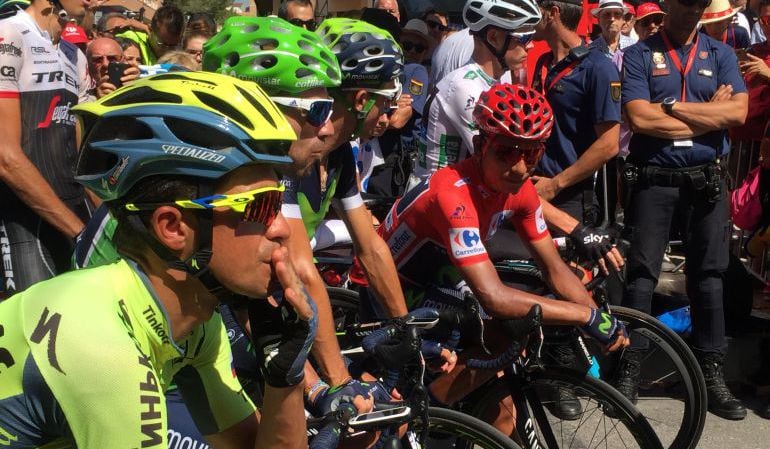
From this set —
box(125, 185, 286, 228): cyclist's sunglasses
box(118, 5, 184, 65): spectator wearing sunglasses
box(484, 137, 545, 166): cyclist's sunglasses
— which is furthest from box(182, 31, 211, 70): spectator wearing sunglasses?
box(125, 185, 286, 228): cyclist's sunglasses

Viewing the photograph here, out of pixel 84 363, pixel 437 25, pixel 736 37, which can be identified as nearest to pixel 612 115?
pixel 736 37

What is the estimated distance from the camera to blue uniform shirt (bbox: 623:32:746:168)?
18.4 ft

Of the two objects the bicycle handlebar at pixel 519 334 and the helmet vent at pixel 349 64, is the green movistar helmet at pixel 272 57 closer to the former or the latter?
the helmet vent at pixel 349 64

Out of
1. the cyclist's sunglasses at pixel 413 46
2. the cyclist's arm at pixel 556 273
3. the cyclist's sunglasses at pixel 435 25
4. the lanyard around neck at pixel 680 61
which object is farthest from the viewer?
the cyclist's sunglasses at pixel 435 25

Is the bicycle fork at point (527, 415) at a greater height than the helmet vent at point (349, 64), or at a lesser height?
lesser

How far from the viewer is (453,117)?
5.07 metres

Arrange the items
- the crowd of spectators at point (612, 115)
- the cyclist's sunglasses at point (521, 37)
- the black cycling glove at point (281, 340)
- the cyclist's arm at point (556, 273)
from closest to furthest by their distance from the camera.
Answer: the black cycling glove at point (281, 340) < the cyclist's arm at point (556, 273) < the crowd of spectators at point (612, 115) < the cyclist's sunglasses at point (521, 37)

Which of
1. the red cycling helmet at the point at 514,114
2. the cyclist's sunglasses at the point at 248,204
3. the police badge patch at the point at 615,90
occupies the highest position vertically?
the cyclist's sunglasses at the point at 248,204

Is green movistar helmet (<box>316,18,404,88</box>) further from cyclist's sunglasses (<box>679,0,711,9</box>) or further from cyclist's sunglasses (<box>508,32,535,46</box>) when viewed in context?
cyclist's sunglasses (<box>679,0,711,9</box>)

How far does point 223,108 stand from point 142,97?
0.18 metres

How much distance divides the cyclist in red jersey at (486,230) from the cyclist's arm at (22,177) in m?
1.42

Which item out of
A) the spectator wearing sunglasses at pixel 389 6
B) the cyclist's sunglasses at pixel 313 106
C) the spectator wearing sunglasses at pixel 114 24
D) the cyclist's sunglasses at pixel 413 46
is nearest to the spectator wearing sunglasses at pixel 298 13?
the cyclist's sunglasses at pixel 413 46

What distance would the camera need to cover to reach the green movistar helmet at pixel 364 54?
3.67m

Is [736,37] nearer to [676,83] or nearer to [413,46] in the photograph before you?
[413,46]
